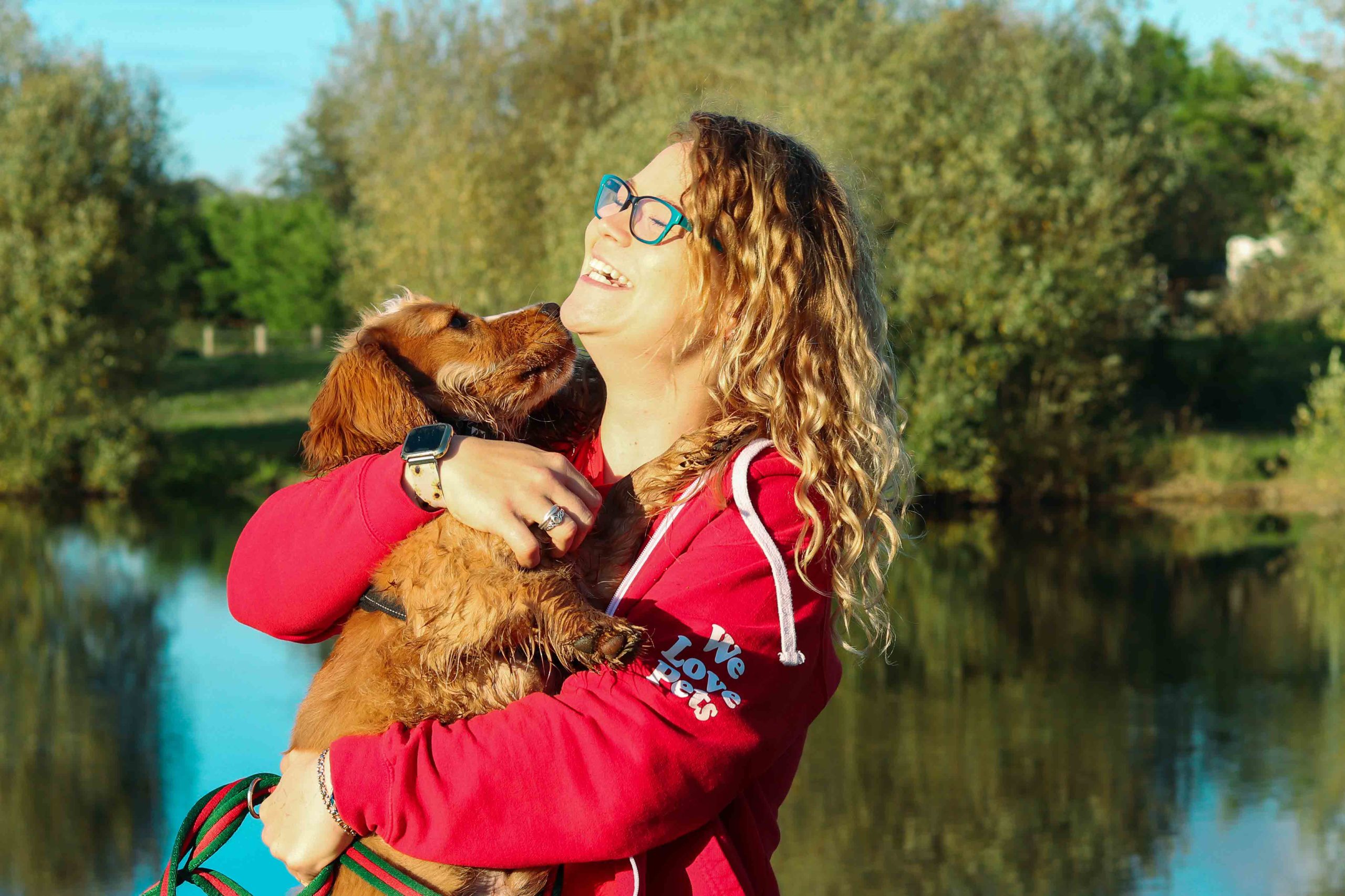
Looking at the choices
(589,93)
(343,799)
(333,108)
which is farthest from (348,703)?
(333,108)

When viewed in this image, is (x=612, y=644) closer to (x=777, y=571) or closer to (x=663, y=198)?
(x=777, y=571)

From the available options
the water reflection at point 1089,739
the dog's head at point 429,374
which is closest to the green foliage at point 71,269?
the water reflection at point 1089,739

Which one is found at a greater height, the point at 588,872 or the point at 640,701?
the point at 640,701

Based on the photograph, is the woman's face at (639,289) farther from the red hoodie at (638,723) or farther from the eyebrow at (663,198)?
the red hoodie at (638,723)

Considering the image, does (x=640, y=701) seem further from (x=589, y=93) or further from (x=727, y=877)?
(x=589, y=93)

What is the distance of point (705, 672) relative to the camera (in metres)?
1.95

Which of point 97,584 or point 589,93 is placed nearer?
point 97,584

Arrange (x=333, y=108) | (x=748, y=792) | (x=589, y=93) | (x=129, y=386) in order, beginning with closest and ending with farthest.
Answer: (x=748, y=792)
(x=129, y=386)
(x=589, y=93)
(x=333, y=108)

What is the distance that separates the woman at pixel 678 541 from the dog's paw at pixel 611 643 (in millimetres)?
32

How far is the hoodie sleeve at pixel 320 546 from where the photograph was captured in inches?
86.3

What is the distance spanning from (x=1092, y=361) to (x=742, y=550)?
64.2 feet

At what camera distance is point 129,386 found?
22.2m

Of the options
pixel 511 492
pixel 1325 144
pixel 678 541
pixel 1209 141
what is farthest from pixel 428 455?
pixel 1209 141

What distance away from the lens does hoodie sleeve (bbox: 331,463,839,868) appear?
188 cm
